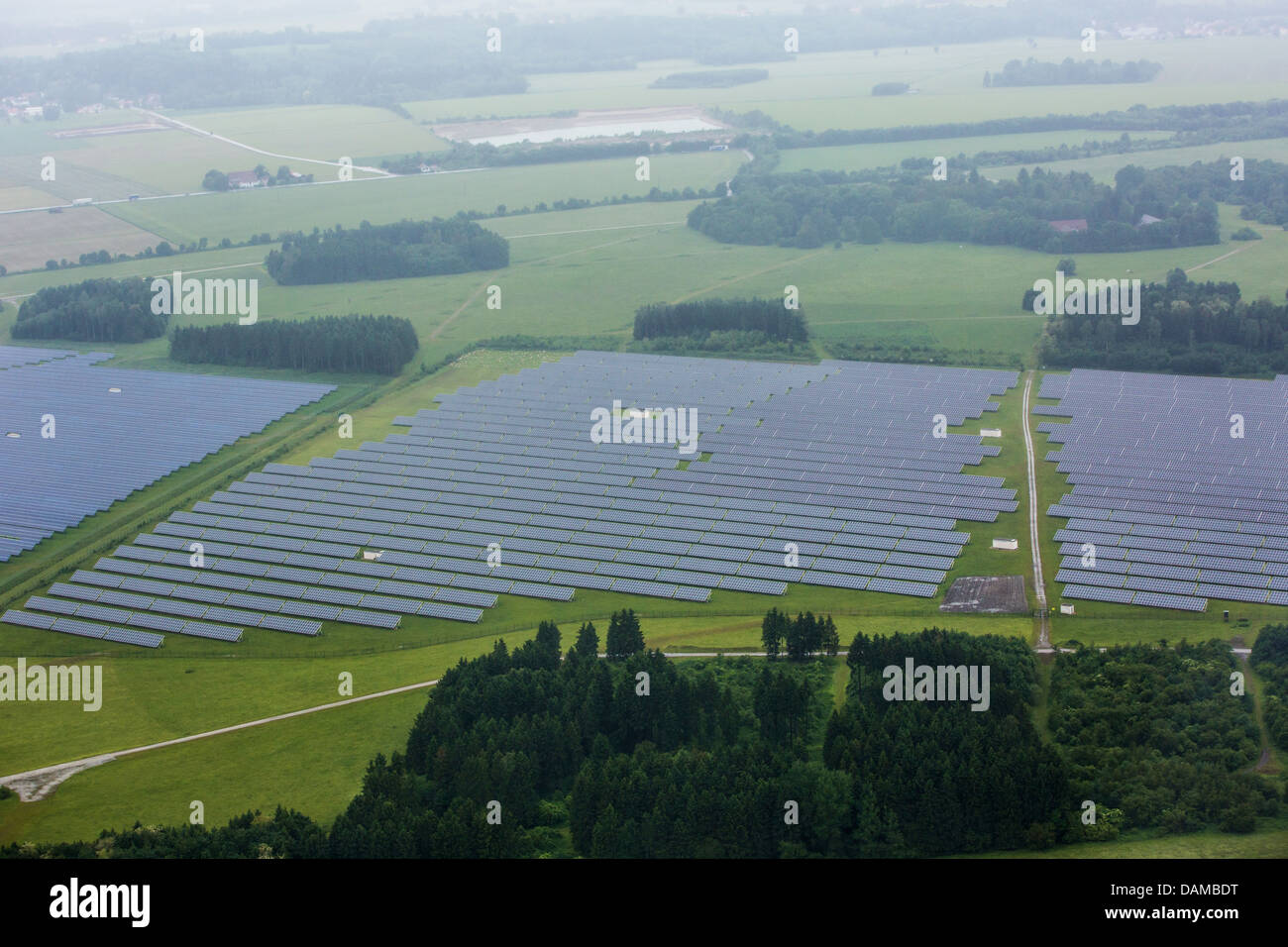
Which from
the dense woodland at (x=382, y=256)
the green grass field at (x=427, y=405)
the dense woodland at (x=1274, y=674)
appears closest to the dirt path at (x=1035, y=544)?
the green grass field at (x=427, y=405)

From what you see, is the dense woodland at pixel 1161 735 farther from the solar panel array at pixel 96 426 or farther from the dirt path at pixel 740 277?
the dirt path at pixel 740 277

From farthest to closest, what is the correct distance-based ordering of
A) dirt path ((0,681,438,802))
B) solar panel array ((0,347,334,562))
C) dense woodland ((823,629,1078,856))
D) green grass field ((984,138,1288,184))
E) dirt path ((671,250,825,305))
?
green grass field ((984,138,1288,184))
dirt path ((671,250,825,305))
solar panel array ((0,347,334,562))
dirt path ((0,681,438,802))
dense woodland ((823,629,1078,856))

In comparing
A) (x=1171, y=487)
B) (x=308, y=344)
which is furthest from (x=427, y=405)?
(x=1171, y=487)

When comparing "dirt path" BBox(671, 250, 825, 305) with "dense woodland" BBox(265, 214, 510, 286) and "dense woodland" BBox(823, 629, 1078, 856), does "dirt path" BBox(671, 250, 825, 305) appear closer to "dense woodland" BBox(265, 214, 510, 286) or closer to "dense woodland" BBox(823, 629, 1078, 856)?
"dense woodland" BBox(265, 214, 510, 286)

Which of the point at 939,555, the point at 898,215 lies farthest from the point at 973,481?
the point at 898,215

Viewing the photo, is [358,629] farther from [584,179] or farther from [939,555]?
[584,179]

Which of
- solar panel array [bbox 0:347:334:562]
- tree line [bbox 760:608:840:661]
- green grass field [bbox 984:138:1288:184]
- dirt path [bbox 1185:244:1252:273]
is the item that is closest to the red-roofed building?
solar panel array [bbox 0:347:334:562]
